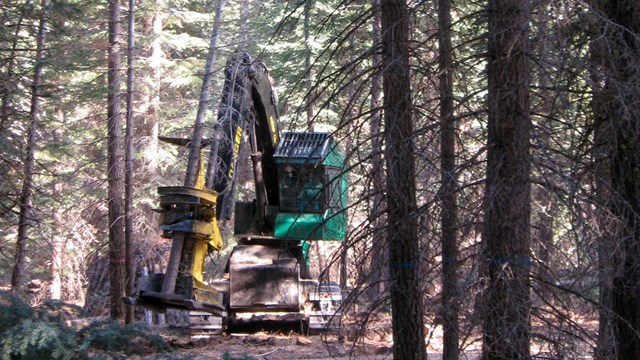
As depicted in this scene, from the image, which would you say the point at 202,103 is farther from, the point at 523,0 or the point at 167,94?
the point at 167,94

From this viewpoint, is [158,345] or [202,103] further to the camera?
[202,103]

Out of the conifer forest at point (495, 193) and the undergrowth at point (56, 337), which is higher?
the conifer forest at point (495, 193)

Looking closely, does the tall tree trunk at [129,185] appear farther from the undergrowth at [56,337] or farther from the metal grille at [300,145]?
the undergrowth at [56,337]

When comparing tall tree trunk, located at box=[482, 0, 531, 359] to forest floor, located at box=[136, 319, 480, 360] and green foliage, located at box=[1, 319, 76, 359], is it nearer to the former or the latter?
green foliage, located at box=[1, 319, 76, 359]

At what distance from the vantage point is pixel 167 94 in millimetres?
24266

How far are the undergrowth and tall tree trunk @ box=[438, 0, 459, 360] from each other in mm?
3393

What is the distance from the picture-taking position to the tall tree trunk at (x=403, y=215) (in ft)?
23.5

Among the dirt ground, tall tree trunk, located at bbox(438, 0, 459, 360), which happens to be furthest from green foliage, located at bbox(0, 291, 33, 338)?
tall tree trunk, located at bbox(438, 0, 459, 360)

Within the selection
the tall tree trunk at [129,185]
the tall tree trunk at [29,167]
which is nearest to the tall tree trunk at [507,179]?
the tall tree trunk at [29,167]

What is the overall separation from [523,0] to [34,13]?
9415 mm

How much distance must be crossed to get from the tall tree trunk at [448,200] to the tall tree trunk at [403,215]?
0.96 feet

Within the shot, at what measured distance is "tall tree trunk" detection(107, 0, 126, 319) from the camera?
15977 mm

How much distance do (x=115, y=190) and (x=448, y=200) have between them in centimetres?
1065

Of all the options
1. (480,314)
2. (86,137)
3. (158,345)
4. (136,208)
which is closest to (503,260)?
(480,314)
